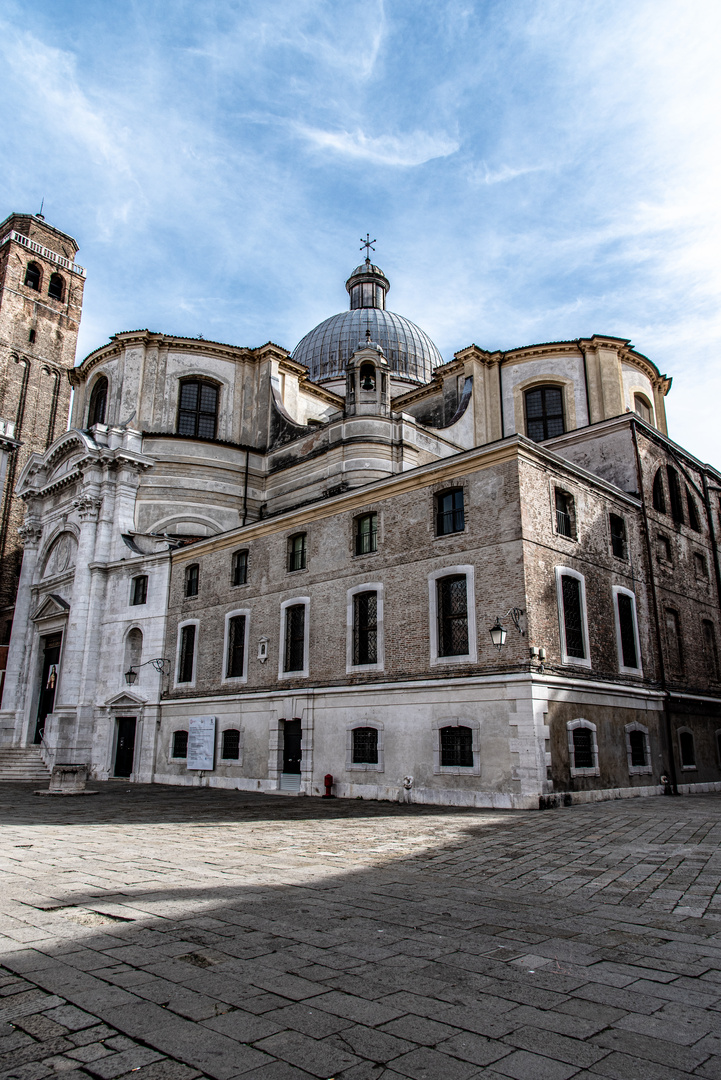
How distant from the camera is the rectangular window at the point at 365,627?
65.6 ft

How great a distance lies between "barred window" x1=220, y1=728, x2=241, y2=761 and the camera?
2347cm

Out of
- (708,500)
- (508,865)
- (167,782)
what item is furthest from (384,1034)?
(708,500)

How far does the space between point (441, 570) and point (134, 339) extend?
967 inches

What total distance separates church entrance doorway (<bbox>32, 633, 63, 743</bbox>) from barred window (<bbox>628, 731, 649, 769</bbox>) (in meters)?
25.3

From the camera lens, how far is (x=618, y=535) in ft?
71.7

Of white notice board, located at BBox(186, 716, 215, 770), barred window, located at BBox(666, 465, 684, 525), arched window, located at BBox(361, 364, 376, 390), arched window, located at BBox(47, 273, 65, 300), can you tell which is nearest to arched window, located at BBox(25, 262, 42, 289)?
arched window, located at BBox(47, 273, 65, 300)

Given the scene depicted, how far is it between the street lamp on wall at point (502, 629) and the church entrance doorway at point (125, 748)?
17.4 m

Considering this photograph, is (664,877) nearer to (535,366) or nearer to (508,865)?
(508,865)

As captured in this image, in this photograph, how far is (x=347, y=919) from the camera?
6309 millimetres

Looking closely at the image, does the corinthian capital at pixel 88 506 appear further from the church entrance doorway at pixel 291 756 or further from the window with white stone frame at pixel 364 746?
the window with white stone frame at pixel 364 746

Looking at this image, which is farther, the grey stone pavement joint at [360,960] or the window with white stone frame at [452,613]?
the window with white stone frame at [452,613]

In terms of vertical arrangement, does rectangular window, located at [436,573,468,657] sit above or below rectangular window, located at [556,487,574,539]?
below

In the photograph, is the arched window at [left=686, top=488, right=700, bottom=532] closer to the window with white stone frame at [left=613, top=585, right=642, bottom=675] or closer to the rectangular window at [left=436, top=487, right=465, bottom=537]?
the window with white stone frame at [left=613, top=585, right=642, bottom=675]

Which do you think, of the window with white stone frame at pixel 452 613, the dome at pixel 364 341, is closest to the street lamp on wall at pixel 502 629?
the window with white stone frame at pixel 452 613
